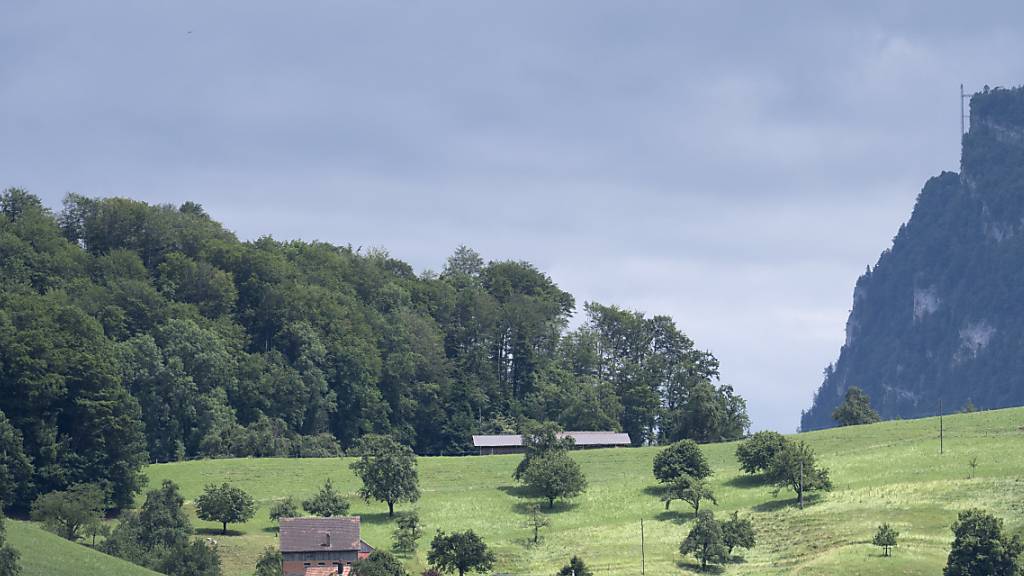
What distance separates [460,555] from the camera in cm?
10538

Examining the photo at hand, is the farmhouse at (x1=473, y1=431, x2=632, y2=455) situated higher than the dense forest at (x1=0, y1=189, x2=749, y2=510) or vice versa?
the dense forest at (x1=0, y1=189, x2=749, y2=510)

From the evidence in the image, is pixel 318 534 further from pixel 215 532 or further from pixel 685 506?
pixel 685 506

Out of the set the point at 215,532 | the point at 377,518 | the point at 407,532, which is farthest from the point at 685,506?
the point at 215,532

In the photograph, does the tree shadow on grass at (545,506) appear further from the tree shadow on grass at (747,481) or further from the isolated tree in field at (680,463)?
the tree shadow on grass at (747,481)

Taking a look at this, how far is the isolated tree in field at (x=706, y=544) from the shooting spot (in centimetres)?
10881

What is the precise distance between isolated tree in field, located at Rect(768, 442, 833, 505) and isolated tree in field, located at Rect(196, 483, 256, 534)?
46028 mm

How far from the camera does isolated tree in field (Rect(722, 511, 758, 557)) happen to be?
11131 centimetres

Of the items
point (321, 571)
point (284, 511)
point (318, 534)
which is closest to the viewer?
point (321, 571)

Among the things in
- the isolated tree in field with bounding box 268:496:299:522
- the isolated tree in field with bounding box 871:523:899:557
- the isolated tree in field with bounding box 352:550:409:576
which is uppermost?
the isolated tree in field with bounding box 268:496:299:522

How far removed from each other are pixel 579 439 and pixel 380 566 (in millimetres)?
78203

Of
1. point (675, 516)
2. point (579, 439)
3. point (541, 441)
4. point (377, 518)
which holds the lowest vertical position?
point (675, 516)

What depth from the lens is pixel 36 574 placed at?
80.6 metres

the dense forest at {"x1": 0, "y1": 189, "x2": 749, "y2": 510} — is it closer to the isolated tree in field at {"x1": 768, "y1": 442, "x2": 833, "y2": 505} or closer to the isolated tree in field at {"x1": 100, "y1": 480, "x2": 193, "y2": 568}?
the isolated tree in field at {"x1": 100, "y1": 480, "x2": 193, "y2": 568}

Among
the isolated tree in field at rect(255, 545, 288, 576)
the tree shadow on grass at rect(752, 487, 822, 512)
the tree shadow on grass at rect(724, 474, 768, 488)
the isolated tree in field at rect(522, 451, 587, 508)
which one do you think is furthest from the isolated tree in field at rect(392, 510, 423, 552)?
the tree shadow on grass at rect(724, 474, 768, 488)
